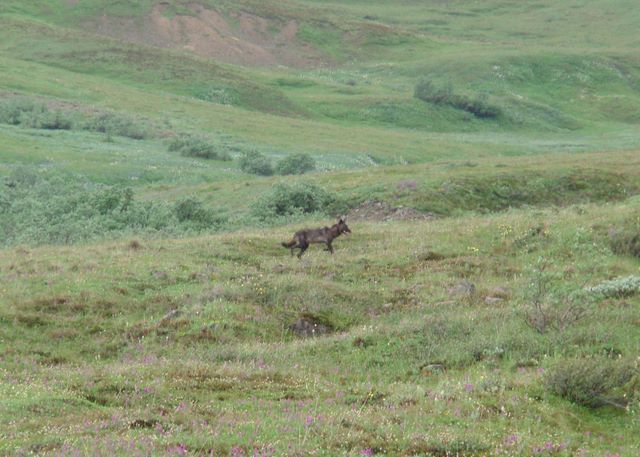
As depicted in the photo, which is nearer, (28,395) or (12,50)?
(28,395)

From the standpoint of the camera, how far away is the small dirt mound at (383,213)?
33906 mm

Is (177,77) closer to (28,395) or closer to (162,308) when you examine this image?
(162,308)

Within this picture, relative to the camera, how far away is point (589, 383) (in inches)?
493

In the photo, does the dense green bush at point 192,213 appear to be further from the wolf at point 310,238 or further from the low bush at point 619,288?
the low bush at point 619,288

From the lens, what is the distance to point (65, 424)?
10516 millimetres

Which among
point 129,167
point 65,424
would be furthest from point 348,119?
point 65,424

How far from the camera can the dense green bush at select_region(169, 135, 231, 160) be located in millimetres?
58125

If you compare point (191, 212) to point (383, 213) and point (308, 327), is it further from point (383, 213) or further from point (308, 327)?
point (308, 327)

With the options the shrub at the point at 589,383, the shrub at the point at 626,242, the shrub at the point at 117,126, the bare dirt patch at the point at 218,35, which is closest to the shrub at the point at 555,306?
the shrub at the point at 589,383

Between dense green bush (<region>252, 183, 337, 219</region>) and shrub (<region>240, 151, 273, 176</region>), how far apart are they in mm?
17201

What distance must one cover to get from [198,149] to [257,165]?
6.68 m

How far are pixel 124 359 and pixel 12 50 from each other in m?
92.6

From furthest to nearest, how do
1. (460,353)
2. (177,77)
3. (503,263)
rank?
(177,77)
(503,263)
(460,353)

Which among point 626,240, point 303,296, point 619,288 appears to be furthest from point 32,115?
point 619,288
